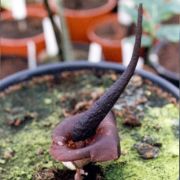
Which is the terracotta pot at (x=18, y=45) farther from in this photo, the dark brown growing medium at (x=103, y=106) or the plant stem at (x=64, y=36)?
the dark brown growing medium at (x=103, y=106)

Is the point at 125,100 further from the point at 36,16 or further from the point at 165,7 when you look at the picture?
the point at 36,16

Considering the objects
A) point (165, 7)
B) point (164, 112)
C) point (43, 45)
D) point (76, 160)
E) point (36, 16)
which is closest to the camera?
point (76, 160)

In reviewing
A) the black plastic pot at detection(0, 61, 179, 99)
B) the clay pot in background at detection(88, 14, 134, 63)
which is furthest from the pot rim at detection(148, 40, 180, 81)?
the black plastic pot at detection(0, 61, 179, 99)

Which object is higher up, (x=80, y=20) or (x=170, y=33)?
(x=170, y=33)

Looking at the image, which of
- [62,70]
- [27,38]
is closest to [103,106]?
[62,70]

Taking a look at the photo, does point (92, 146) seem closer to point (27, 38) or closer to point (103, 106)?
point (103, 106)

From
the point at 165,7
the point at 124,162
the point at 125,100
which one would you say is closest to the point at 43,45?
the point at 165,7
